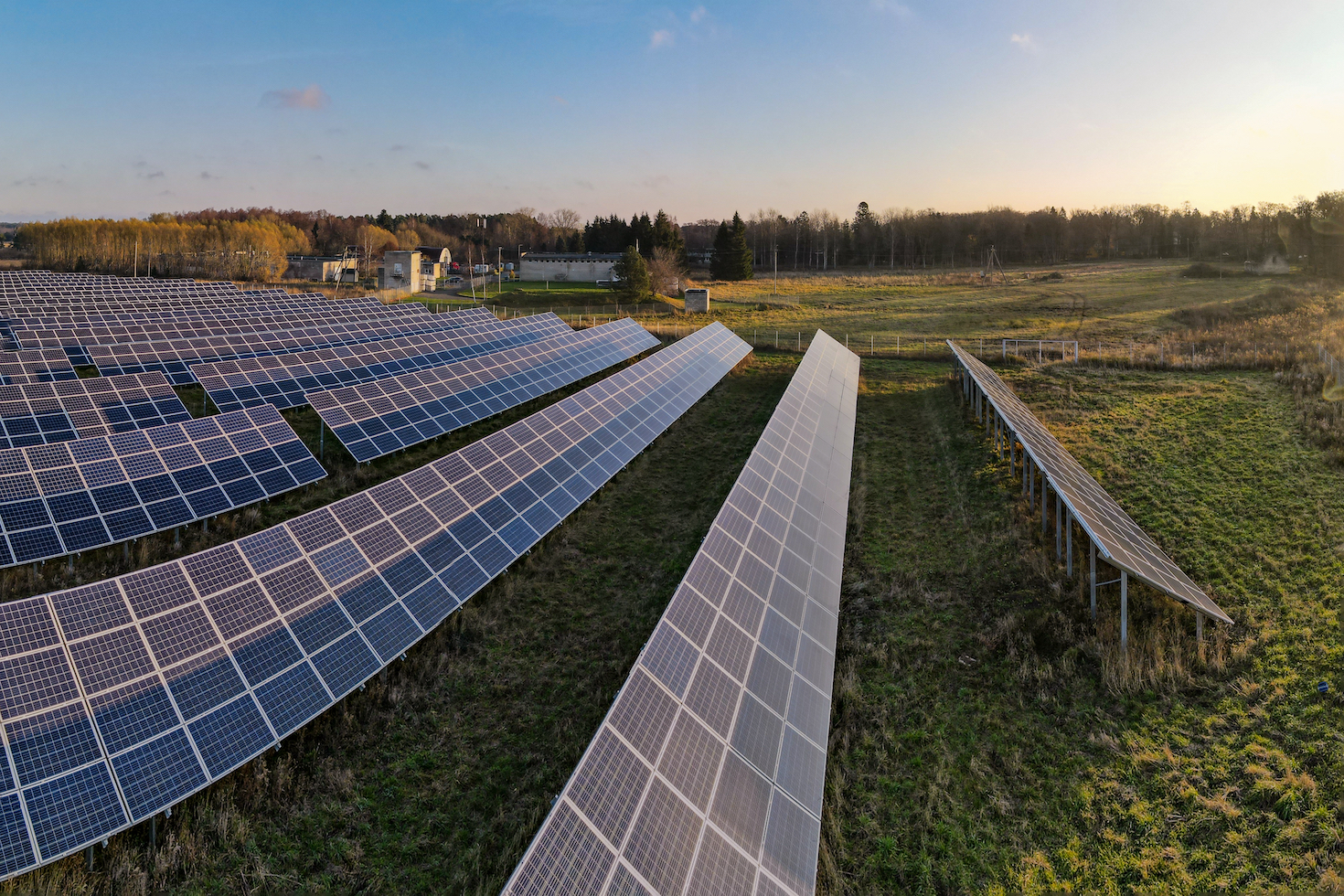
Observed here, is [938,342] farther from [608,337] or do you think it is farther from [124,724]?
[124,724]

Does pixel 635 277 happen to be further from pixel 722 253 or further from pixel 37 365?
pixel 37 365

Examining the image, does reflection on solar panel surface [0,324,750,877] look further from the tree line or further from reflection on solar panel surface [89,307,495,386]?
the tree line

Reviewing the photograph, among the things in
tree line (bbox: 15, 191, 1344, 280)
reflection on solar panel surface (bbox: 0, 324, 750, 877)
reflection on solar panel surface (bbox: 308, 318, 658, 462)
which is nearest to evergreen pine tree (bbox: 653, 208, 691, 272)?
tree line (bbox: 15, 191, 1344, 280)

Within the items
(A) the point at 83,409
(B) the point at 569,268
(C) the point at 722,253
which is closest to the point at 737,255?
(C) the point at 722,253

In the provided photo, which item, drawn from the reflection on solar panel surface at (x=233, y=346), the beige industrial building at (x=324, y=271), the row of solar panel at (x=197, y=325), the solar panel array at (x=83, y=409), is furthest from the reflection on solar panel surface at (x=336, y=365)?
the beige industrial building at (x=324, y=271)

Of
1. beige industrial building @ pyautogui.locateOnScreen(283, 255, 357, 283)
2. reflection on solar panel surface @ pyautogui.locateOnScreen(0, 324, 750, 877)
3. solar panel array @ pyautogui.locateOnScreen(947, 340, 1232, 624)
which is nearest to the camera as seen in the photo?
reflection on solar panel surface @ pyautogui.locateOnScreen(0, 324, 750, 877)

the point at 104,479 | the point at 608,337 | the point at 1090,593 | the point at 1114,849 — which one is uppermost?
the point at 608,337

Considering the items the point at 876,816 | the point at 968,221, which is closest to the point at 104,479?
the point at 876,816
